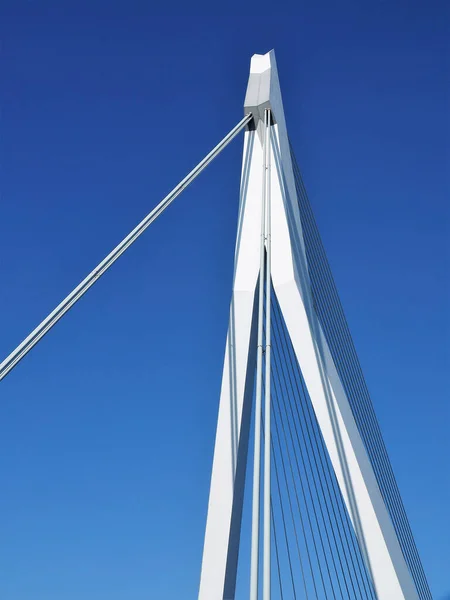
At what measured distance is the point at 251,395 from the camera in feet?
26.5

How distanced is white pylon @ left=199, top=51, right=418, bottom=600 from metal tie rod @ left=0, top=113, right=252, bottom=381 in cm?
54

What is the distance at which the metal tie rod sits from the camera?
19.8ft

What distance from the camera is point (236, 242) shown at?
8.85 metres

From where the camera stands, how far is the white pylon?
730cm

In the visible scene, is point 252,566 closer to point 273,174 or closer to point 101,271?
point 101,271

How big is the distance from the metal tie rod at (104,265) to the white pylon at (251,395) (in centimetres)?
54

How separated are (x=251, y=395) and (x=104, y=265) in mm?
2272

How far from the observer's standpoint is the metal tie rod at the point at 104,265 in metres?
6.03

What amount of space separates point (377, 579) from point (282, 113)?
20.2 ft

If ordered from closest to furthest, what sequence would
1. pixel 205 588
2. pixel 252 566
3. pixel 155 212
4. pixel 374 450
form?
1. pixel 252 566
2. pixel 205 588
3. pixel 155 212
4. pixel 374 450

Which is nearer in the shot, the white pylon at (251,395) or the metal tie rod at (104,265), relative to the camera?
the metal tie rod at (104,265)

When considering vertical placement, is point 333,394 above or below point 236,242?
below

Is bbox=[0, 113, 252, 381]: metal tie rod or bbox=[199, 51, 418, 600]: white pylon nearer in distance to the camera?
bbox=[0, 113, 252, 381]: metal tie rod

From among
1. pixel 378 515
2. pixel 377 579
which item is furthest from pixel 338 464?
pixel 377 579
